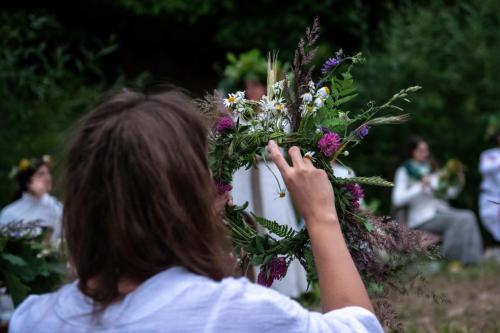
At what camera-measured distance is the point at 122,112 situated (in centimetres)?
170

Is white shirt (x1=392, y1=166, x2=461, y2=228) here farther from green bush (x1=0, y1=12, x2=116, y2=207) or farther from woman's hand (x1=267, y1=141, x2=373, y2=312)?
woman's hand (x1=267, y1=141, x2=373, y2=312)

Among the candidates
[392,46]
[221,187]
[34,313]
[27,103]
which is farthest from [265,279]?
[392,46]

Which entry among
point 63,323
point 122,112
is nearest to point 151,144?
point 122,112

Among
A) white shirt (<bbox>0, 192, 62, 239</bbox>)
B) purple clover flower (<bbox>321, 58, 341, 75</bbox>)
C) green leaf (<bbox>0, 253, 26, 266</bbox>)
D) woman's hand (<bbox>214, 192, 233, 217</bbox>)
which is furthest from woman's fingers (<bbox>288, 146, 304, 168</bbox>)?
white shirt (<bbox>0, 192, 62, 239</bbox>)

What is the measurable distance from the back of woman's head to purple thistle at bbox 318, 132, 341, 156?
71 cm

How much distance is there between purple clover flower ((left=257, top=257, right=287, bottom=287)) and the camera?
2.46 meters

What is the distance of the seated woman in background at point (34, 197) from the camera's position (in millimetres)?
6809

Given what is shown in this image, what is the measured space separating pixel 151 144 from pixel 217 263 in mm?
261

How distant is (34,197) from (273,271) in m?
4.87

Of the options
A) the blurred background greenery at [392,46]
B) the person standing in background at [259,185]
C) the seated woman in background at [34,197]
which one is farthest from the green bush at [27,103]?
the person standing in background at [259,185]

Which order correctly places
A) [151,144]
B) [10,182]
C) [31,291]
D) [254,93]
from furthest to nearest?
[10,182] → [254,93] → [31,291] → [151,144]

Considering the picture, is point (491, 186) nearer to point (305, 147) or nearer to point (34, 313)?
point (305, 147)

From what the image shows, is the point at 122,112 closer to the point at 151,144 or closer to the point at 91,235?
the point at 151,144

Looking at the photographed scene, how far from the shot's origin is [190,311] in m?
1.61
